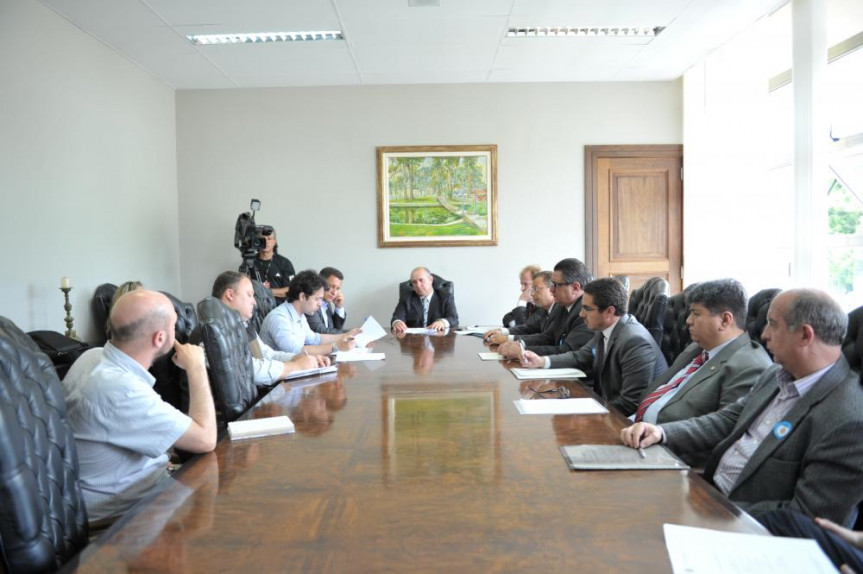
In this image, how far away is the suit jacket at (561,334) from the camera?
356cm

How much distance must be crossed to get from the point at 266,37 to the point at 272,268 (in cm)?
215

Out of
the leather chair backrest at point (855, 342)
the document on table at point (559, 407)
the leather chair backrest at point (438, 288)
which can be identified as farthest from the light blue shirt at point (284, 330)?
the leather chair backrest at point (855, 342)

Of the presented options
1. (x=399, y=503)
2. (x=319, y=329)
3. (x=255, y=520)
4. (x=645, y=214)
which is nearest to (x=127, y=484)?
(x=255, y=520)

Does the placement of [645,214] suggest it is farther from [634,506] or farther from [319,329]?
[634,506]

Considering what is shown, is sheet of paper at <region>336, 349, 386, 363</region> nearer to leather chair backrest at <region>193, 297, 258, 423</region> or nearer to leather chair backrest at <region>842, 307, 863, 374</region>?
leather chair backrest at <region>193, 297, 258, 423</region>

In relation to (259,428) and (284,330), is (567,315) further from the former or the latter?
(259,428)

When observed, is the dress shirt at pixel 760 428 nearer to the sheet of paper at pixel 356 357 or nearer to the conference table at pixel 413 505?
the conference table at pixel 413 505

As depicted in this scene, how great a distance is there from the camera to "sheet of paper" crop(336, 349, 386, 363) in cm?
344

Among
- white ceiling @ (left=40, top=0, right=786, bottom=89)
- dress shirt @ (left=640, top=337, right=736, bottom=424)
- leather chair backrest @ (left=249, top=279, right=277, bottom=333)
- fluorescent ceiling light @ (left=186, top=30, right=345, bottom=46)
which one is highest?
fluorescent ceiling light @ (left=186, top=30, right=345, bottom=46)

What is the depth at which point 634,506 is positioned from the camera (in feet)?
4.31

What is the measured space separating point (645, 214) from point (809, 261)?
242cm

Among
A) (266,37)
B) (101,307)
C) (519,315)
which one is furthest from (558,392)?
(266,37)

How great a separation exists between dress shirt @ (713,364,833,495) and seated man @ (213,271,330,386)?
6.12ft

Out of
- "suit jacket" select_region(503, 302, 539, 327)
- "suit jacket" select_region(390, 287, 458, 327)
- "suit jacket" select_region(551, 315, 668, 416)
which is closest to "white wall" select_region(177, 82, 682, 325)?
"suit jacket" select_region(390, 287, 458, 327)
